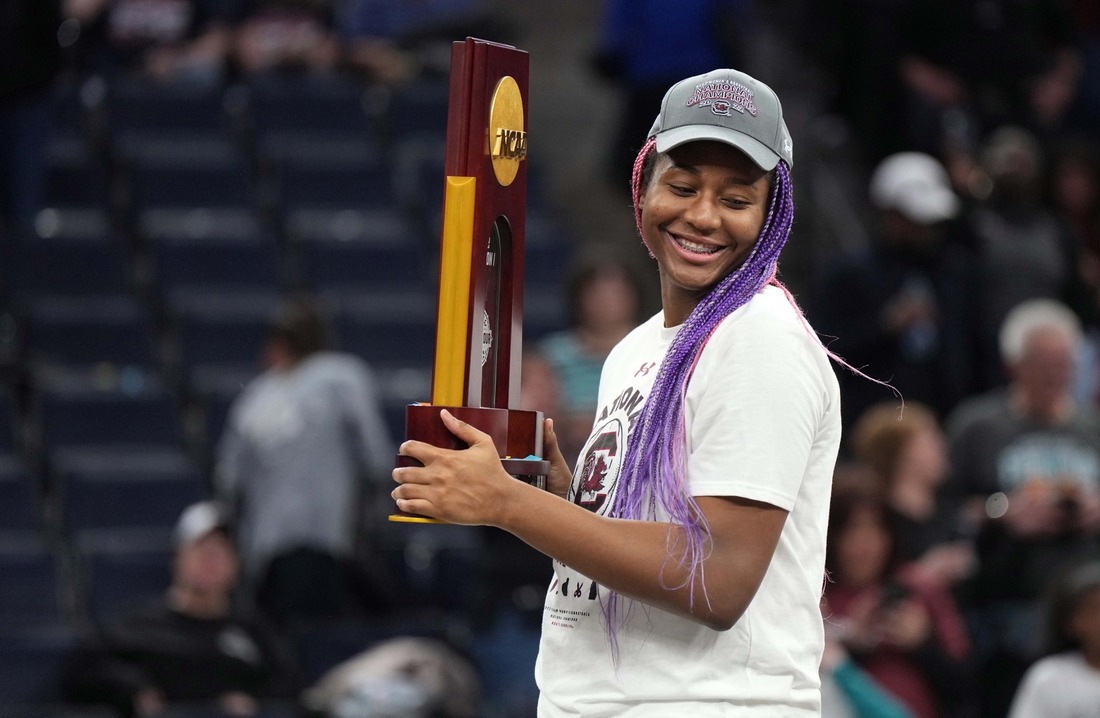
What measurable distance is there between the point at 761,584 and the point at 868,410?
13.4 ft

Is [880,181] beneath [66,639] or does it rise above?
above

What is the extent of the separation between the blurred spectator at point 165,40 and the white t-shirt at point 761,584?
6.57 meters

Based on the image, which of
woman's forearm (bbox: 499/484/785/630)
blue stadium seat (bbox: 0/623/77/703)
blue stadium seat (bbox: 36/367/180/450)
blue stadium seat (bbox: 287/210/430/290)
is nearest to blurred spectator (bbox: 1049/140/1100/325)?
blue stadium seat (bbox: 287/210/430/290)

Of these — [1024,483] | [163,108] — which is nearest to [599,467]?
[1024,483]

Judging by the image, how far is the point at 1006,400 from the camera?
5.71 meters

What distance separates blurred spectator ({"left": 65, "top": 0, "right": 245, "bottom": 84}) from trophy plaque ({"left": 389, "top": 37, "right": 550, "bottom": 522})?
634cm

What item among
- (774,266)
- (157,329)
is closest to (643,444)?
(774,266)

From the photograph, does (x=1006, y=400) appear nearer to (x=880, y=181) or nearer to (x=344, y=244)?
(x=880, y=181)

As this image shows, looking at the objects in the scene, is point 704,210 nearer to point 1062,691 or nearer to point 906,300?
point 1062,691

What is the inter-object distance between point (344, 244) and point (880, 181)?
251cm

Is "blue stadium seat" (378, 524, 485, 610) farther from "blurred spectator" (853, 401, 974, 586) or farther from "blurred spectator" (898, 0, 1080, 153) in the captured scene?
"blurred spectator" (898, 0, 1080, 153)

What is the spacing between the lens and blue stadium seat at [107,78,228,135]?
7.92 m

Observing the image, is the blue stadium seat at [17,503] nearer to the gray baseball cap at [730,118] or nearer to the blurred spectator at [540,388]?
the blurred spectator at [540,388]

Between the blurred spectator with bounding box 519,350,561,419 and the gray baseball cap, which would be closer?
the gray baseball cap
